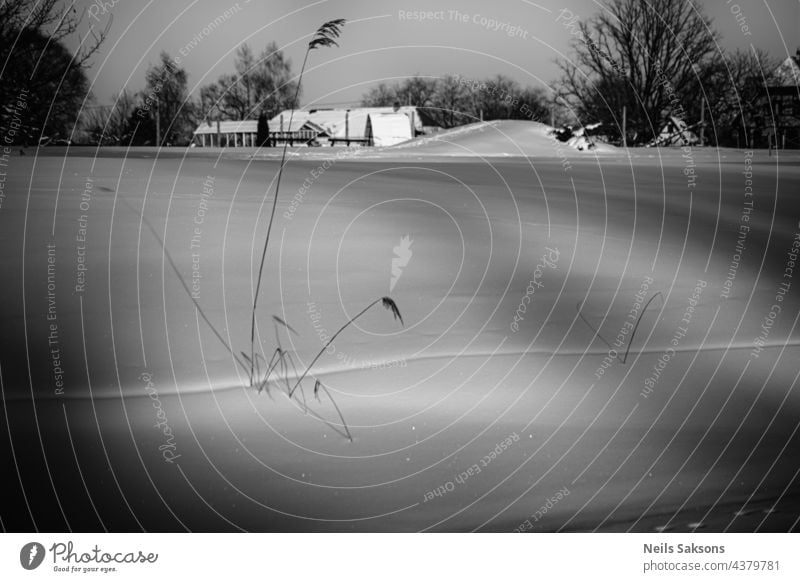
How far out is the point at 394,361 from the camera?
591cm

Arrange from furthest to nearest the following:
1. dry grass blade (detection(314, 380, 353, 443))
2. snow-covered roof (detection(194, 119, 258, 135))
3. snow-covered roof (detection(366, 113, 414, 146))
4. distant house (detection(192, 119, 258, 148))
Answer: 1. snow-covered roof (detection(194, 119, 258, 135))
2. distant house (detection(192, 119, 258, 148))
3. snow-covered roof (detection(366, 113, 414, 146))
4. dry grass blade (detection(314, 380, 353, 443))

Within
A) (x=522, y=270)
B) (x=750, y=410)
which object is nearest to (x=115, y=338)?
(x=522, y=270)

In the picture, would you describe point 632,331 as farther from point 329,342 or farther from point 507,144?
point 507,144

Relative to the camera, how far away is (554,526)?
4031mm

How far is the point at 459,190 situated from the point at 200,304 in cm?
508

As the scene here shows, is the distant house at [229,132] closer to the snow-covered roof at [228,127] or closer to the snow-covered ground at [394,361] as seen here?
the snow-covered roof at [228,127]

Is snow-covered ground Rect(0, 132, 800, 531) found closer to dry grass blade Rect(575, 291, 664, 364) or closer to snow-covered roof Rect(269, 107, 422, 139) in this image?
dry grass blade Rect(575, 291, 664, 364)

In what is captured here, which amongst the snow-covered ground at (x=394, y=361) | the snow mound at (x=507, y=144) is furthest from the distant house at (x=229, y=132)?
the snow-covered ground at (x=394, y=361)

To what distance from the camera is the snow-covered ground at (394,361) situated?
14.0 feet

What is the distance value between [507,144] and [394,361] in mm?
22039

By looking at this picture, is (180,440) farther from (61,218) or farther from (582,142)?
(582,142)

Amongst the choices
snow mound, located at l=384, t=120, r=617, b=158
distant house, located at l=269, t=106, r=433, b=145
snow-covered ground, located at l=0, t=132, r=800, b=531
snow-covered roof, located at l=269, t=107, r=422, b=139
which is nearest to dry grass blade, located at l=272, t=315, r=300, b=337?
snow-covered ground, located at l=0, t=132, r=800, b=531

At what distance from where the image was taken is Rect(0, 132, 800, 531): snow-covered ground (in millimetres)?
4281

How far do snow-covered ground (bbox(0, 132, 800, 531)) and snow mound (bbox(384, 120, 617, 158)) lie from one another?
50.1 ft
